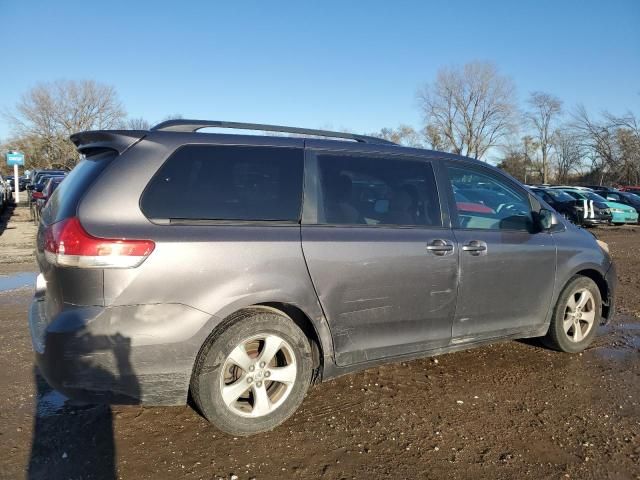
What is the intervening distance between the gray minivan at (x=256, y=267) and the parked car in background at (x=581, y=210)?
1722 cm

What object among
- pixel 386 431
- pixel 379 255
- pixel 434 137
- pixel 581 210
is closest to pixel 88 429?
pixel 386 431

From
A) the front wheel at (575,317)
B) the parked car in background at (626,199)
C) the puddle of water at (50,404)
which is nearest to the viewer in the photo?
the puddle of water at (50,404)

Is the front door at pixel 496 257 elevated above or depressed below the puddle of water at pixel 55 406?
above

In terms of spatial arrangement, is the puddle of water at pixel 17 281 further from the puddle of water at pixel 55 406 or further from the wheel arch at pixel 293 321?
the wheel arch at pixel 293 321

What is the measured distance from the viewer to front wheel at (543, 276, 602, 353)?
4402mm

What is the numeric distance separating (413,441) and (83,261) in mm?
2174

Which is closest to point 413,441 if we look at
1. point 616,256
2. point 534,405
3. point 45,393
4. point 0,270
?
point 534,405

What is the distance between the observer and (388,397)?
3658 mm

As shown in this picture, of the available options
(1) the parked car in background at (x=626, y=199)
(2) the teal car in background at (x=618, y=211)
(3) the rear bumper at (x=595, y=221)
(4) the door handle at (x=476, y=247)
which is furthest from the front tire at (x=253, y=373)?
(1) the parked car in background at (x=626, y=199)

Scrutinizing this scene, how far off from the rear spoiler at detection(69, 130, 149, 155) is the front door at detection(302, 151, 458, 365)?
1075 mm

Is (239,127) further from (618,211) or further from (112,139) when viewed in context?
(618,211)

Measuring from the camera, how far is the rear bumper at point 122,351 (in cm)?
258

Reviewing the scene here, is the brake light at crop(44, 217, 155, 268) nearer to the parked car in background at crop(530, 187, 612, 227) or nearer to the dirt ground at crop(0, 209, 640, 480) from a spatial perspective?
the dirt ground at crop(0, 209, 640, 480)

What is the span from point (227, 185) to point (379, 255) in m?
1.09
